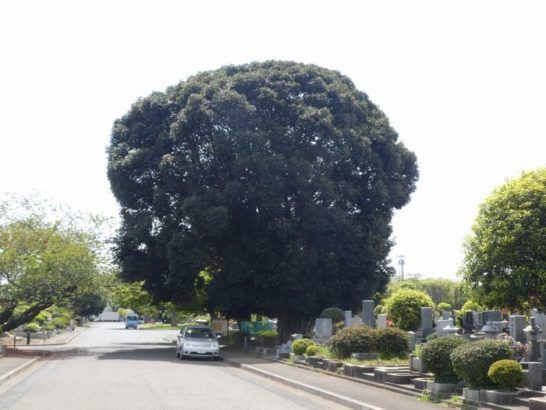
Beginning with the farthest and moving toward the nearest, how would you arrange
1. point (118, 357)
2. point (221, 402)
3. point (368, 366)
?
point (118, 357) < point (368, 366) < point (221, 402)

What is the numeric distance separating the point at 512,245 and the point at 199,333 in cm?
1596

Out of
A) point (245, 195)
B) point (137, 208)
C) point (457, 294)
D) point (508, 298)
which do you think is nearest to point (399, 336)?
point (508, 298)

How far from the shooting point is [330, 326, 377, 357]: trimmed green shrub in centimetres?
2242

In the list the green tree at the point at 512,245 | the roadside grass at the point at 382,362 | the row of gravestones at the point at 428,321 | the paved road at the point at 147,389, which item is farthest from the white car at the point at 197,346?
the green tree at the point at 512,245

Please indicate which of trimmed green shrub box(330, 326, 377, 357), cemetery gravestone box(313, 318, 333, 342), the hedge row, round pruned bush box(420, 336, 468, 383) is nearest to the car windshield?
cemetery gravestone box(313, 318, 333, 342)

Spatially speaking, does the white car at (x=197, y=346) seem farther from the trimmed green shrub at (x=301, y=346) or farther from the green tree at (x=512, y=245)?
the green tree at (x=512, y=245)

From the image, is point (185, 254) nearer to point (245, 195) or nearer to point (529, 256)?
point (245, 195)

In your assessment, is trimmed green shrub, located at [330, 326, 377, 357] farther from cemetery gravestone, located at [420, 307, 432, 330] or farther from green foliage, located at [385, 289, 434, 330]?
green foliage, located at [385, 289, 434, 330]

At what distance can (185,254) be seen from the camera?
33.2m

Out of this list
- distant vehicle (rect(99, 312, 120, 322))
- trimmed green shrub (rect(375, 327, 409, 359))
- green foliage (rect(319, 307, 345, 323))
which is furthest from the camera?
distant vehicle (rect(99, 312, 120, 322))

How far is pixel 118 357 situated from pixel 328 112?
1625cm

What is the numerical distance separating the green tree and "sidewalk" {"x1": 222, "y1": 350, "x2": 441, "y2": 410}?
7416 mm

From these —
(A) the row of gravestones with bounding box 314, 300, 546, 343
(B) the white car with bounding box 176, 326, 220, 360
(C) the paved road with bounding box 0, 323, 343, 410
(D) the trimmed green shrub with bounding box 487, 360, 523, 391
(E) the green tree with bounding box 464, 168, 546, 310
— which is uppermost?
(E) the green tree with bounding box 464, 168, 546, 310

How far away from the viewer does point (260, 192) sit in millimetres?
32188
